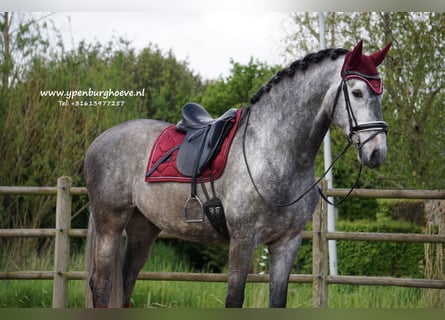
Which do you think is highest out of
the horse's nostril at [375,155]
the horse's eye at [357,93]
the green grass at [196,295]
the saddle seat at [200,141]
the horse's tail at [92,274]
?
the horse's eye at [357,93]

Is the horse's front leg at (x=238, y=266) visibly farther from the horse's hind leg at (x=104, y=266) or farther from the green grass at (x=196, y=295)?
the green grass at (x=196, y=295)

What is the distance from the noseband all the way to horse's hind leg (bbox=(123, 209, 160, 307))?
1740 millimetres

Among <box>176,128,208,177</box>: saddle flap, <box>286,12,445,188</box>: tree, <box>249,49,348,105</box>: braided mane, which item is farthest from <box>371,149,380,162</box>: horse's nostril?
<box>286,12,445,188</box>: tree

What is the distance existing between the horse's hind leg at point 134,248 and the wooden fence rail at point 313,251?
0.64 metres

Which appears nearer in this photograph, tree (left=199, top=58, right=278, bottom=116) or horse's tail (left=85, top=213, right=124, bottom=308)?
horse's tail (left=85, top=213, right=124, bottom=308)

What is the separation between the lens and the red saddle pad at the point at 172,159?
3.68 m

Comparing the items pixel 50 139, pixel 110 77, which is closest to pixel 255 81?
pixel 110 77

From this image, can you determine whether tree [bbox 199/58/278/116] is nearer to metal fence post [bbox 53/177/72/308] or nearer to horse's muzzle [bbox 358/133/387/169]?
metal fence post [bbox 53/177/72/308]

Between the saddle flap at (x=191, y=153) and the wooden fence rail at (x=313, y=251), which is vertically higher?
the saddle flap at (x=191, y=153)

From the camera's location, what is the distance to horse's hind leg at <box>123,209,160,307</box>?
434 centimetres

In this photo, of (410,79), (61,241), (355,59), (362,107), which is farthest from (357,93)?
(61,241)

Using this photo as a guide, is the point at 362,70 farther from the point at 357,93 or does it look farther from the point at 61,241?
the point at 61,241

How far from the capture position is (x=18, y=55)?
20.0 ft

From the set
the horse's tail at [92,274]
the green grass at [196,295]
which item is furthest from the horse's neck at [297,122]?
the green grass at [196,295]
